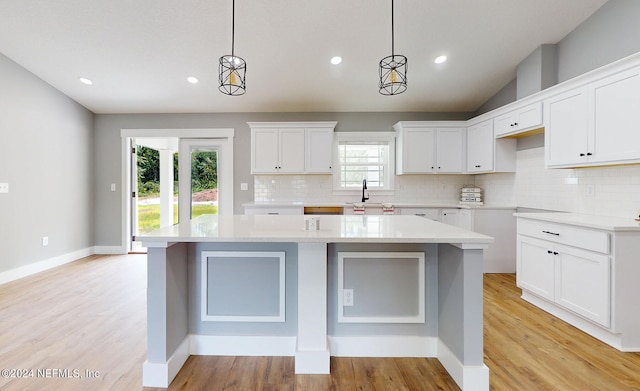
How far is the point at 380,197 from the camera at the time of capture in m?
4.98

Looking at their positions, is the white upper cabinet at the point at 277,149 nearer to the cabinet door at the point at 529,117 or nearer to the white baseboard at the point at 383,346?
the cabinet door at the point at 529,117

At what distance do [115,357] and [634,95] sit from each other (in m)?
4.37

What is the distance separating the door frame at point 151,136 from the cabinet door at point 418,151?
2.91 meters

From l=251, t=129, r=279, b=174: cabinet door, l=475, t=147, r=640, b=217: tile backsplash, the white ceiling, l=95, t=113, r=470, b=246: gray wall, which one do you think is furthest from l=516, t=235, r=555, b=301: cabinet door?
l=251, t=129, r=279, b=174: cabinet door

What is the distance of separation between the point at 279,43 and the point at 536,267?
12.1 feet

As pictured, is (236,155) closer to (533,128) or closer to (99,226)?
(99,226)

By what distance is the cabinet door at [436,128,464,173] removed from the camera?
4570 mm

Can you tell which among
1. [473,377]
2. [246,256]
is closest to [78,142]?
[246,256]

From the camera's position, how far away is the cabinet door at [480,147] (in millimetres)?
4074

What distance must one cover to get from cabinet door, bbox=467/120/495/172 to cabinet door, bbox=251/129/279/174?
9.95ft

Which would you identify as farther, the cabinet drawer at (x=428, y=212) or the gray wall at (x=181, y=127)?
the gray wall at (x=181, y=127)

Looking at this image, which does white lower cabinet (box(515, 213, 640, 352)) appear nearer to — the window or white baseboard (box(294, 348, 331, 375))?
white baseboard (box(294, 348, 331, 375))

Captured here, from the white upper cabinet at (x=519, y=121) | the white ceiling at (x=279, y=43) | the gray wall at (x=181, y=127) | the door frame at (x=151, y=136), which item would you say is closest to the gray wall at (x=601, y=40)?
the white ceiling at (x=279, y=43)

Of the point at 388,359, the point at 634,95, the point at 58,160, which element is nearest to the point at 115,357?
the point at 388,359
